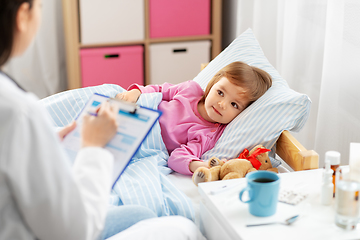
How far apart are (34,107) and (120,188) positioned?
601mm

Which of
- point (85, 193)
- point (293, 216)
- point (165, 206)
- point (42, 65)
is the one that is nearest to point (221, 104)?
point (165, 206)

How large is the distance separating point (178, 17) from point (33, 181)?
225cm

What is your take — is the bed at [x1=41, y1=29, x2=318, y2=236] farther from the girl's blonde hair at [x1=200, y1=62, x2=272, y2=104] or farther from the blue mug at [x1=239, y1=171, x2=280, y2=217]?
the blue mug at [x1=239, y1=171, x2=280, y2=217]

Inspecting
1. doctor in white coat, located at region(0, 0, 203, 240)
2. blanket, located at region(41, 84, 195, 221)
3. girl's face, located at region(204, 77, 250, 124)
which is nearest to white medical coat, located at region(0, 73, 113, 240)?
doctor in white coat, located at region(0, 0, 203, 240)

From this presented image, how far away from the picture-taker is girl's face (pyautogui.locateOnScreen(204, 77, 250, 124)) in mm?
1450

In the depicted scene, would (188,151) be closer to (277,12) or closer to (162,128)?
(162,128)

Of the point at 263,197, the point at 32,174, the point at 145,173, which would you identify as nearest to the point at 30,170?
the point at 32,174

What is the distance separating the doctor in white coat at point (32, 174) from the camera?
61 centimetres

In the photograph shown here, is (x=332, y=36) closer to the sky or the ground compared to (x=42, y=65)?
closer to the sky

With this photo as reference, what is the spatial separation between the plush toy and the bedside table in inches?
5.7

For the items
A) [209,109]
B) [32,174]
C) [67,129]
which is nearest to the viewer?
[32,174]

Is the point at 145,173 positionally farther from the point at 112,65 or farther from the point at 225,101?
the point at 112,65

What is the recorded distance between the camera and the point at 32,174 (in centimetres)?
62

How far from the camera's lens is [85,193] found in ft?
2.33
